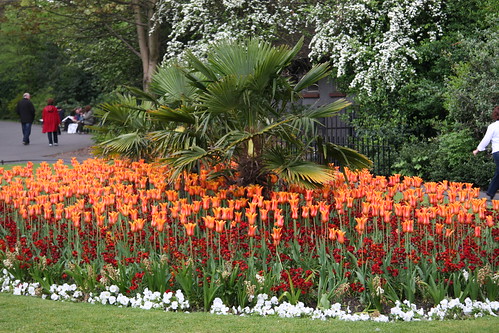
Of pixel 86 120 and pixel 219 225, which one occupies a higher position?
pixel 86 120

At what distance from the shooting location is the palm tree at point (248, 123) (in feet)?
29.1

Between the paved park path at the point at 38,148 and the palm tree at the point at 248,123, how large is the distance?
10.3 m

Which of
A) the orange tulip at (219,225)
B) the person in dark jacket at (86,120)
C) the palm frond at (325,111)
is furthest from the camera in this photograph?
the person in dark jacket at (86,120)

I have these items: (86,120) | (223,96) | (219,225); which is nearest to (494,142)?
(223,96)

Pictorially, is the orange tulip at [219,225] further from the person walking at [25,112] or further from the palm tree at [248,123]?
the person walking at [25,112]

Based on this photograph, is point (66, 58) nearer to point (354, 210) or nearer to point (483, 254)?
point (354, 210)

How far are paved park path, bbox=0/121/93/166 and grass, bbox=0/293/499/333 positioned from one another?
13.0 m

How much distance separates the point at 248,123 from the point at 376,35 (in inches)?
340

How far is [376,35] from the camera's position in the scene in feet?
55.8

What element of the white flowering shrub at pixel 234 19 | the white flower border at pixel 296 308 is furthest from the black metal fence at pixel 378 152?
the white flower border at pixel 296 308

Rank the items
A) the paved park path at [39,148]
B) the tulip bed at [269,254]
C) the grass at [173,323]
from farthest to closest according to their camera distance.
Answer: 1. the paved park path at [39,148]
2. the tulip bed at [269,254]
3. the grass at [173,323]

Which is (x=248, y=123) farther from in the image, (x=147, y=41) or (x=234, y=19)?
(x=147, y=41)

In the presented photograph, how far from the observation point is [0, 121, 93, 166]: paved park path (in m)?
20.4

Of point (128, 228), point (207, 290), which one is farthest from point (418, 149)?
point (207, 290)
